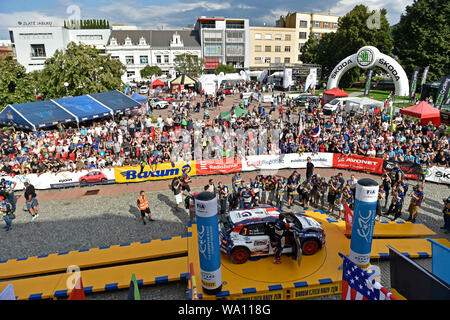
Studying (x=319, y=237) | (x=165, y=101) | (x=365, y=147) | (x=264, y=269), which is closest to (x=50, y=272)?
Answer: (x=264, y=269)

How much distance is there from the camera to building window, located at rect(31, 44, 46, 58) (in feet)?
→ 239

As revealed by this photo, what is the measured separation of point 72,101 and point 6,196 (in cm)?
1749

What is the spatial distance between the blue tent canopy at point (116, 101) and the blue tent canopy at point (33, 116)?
14.1 ft

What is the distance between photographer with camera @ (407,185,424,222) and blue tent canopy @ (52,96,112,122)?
84.0ft

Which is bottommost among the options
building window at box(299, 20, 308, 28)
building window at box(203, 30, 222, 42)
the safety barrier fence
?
the safety barrier fence

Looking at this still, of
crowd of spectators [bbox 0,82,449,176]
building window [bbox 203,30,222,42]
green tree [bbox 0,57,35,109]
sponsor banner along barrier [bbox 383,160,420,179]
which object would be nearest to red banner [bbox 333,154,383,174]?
crowd of spectators [bbox 0,82,449,176]

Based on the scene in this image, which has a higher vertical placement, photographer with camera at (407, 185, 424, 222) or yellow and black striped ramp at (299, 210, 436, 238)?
photographer with camera at (407, 185, 424, 222)

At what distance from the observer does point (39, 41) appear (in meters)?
72.8

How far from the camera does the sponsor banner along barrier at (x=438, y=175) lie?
15515mm

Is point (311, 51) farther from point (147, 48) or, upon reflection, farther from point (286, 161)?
point (286, 161)

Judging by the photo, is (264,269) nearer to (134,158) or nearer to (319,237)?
(319,237)

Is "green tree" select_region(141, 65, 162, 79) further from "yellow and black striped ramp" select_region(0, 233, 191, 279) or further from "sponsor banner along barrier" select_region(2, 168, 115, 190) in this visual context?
"yellow and black striped ramp" select_region(0, 233, 191, 279)

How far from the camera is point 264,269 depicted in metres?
8.77

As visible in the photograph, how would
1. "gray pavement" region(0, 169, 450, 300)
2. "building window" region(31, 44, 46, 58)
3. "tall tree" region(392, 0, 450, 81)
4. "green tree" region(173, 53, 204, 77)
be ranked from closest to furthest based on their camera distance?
1. "gray pavement" region(0, 169, 450, 300)
2. "tall tree" region(392, 0, 450, 81)
3. "green tree" region(173, 53, 204, 77)
4. "building window" region(31, 44, 46, 58)
